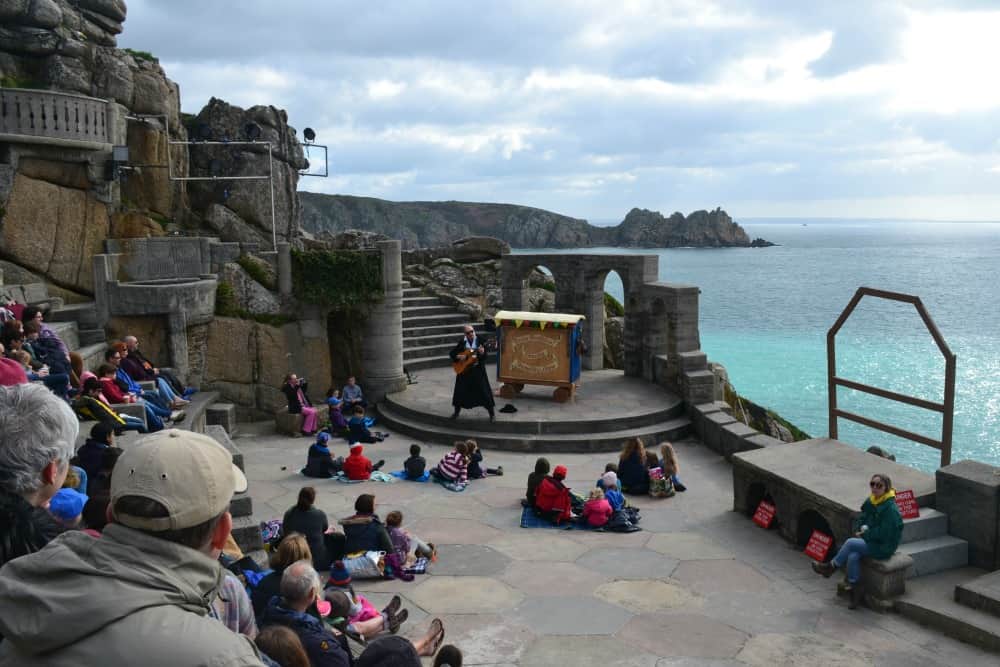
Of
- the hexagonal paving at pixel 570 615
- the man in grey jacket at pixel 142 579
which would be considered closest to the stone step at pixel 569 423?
the hexagonal paving at pixel 570 615

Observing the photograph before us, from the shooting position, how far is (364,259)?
18.6 meters

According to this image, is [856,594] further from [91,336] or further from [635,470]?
[91,336]

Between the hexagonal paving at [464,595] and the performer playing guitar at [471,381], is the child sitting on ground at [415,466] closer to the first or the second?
the performer playing guitar at [471,381]

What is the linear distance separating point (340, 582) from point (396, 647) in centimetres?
327

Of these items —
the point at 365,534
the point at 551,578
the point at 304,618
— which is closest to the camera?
the point at 304,618

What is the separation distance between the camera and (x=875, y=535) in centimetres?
891

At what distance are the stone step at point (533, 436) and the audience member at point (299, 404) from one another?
1.87 m

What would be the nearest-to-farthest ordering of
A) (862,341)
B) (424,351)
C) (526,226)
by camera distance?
(424,351) < (862,341) < (526,226)

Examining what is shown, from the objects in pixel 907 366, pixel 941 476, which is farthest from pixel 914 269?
pixel 941 476

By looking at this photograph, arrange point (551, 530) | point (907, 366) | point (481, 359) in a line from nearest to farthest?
point (551, 530), point (481, 359), point (907, 366)

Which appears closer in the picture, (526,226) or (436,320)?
(436,320)

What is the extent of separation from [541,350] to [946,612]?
10161mm

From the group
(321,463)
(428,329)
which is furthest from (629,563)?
(428,329)

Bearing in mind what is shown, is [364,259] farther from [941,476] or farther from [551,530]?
[941,476]
